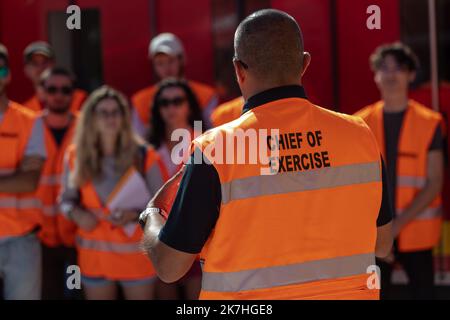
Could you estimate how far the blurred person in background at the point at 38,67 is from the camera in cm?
568

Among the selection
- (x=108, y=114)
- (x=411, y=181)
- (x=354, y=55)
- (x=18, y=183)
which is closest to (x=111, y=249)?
(x=18, y=183)

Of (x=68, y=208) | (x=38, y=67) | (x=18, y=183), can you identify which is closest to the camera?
(x=18, y=183)

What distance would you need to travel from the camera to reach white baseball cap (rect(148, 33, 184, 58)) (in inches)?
210

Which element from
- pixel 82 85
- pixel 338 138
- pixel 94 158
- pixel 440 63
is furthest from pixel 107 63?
pixel 338 138

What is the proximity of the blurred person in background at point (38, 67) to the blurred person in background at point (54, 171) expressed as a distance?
0.36 meters

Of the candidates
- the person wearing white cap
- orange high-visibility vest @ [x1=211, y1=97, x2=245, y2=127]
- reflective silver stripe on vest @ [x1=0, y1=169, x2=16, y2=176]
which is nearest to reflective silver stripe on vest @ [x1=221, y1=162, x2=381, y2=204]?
orange high-visibility vest @ [x1=211, y1=97, x2=245, y2=127]

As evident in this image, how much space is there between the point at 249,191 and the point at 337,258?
1.07 feet

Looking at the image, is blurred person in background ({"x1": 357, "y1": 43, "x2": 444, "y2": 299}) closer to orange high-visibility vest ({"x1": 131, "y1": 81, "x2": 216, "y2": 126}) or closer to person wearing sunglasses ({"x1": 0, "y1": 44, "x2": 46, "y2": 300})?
orange high-visibility vest ({"x1": 131, "y1": 81, "x2": 216, "y2": 126})

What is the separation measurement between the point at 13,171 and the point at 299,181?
2707 mm

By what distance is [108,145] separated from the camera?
4652 millimetres

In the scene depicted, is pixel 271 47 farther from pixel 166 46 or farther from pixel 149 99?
pixel 149 99

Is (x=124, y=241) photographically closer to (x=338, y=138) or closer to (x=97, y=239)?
(x=97, y=239)

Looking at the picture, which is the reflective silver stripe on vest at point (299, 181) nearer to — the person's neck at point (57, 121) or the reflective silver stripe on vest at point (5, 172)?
the reflective silver stripe on vest at point (5, 172)

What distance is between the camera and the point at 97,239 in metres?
4.63
